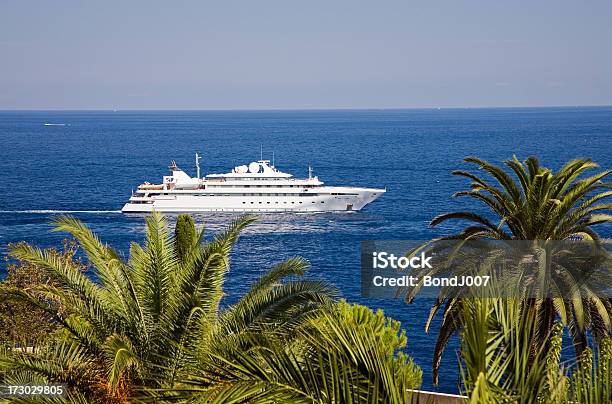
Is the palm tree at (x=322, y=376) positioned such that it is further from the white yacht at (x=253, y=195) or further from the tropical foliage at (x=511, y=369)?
the white yacht at (x=253, y=195)

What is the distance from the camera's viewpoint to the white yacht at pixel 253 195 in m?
71.0

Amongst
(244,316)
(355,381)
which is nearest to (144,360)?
(244,316)

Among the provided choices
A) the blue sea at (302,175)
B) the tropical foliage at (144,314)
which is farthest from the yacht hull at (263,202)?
the tropical foliage at (144,314)

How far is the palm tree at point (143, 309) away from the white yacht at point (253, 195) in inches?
2396

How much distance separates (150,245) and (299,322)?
1.87 metres

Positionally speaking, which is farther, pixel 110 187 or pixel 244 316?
pixel 110 187

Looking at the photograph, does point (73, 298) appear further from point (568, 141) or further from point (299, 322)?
point (568, 141)

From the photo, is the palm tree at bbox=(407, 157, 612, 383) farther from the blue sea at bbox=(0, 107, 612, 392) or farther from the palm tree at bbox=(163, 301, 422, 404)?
the blue sea at bbox=(0, 107, 612, 392)

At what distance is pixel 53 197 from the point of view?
78.8 meters

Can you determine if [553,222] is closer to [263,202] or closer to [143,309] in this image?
[143,309]

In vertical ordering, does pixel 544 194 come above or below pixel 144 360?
above

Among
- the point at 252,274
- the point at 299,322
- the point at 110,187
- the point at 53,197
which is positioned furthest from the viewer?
the point at 110,187

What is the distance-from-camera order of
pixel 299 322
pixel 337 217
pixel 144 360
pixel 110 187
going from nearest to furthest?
1. pixel 144 360
2. pixel 299 322
3. pixel 337 217
4. pixel 110 187

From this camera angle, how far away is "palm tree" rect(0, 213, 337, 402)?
878 centimetres
